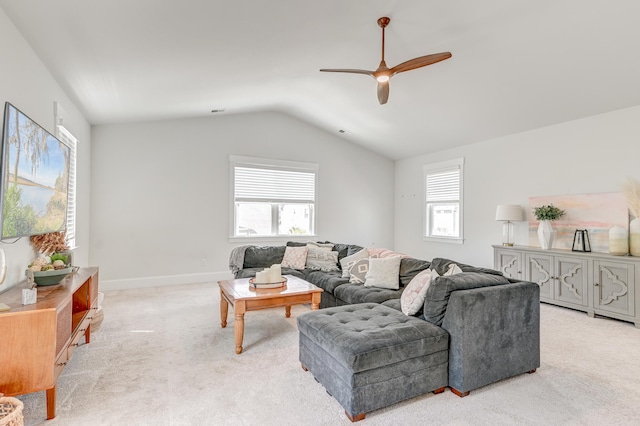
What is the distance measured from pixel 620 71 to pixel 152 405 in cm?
514

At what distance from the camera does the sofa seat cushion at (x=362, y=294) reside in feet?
10.8

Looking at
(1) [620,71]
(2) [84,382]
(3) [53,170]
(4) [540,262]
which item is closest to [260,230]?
(3) [53,170]

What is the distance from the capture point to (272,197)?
21.4 ft

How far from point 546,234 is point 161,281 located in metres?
5.91

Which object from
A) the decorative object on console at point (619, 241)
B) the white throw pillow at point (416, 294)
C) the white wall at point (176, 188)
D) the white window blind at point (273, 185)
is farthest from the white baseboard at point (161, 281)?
the decorative object on console at point (619, 241)

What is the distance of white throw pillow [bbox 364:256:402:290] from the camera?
3.64 metres

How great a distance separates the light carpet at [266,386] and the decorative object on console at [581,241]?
1.03 m

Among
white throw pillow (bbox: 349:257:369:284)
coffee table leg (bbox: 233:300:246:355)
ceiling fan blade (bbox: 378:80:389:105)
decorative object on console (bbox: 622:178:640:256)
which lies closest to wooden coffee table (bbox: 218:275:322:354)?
coffee table leg (bbox: 233:300:246:355)

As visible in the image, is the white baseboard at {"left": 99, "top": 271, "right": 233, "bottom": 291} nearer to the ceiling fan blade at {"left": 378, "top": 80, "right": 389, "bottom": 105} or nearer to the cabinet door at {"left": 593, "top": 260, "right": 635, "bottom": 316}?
the ceiling fan blade at {"left": 378, "top": 80, "right": 389, "bottom": 105}

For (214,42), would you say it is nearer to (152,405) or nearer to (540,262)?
(152,405)

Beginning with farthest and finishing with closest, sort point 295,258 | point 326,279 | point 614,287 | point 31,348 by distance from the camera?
point 295,258 → point 326,279 → point 614,287 → point 31,348

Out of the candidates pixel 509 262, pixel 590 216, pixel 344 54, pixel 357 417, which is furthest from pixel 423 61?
pixel 509 262

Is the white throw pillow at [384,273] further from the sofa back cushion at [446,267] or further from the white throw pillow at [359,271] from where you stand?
the sofa back cushion at [446,267]

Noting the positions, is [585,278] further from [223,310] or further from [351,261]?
[223,310]
